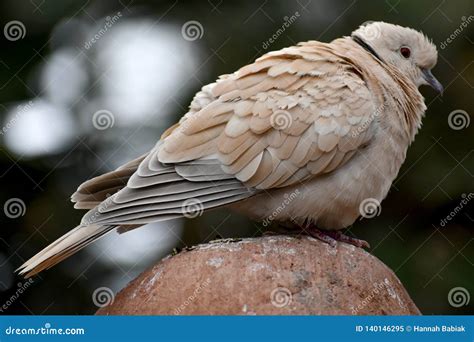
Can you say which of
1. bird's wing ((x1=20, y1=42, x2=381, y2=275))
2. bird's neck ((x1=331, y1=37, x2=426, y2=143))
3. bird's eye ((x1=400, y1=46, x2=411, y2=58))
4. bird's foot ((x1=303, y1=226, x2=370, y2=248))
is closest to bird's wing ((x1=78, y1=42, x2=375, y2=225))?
bird's wing ((x1=20, y1=42, x2=381, y2=275))

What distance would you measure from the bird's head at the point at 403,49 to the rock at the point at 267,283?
1774 mm

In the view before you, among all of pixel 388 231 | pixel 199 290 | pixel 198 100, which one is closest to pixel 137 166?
pixel 198 100

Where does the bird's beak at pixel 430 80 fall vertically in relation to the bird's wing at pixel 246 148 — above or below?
above

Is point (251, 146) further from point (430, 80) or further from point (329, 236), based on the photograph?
point (430, 80)

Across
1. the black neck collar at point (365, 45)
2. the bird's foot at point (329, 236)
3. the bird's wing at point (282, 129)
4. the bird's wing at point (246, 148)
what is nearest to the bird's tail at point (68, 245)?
the bird's wing at point (246, 148)

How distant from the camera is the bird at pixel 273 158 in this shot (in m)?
5.61

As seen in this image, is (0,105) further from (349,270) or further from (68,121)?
(349,270)

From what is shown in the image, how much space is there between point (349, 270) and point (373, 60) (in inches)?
69.0

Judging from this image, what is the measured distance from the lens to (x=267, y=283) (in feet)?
16.8

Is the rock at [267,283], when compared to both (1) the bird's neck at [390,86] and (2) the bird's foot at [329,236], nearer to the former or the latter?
(2) the bird's foot at [329,236]

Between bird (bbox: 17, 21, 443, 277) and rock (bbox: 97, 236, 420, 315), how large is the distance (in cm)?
29

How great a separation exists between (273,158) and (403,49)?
1.66 metres

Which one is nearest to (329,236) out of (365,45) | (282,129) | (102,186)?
(282,129)

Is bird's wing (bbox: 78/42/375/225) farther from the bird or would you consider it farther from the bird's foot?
the bird's foot
